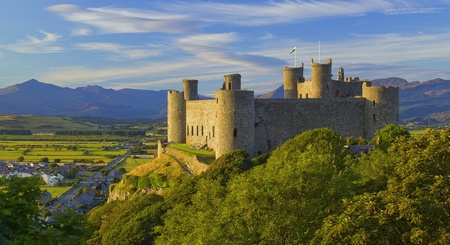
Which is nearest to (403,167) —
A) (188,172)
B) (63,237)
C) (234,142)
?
(63,237)

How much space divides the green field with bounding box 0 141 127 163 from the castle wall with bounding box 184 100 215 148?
8589cm

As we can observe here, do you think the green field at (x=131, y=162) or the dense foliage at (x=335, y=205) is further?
the green field at (x=131, y=162)

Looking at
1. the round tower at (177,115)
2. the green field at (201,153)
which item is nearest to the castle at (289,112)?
the green field at (201,153)

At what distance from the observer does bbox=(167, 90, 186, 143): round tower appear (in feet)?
181

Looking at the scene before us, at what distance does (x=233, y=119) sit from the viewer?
44.6m

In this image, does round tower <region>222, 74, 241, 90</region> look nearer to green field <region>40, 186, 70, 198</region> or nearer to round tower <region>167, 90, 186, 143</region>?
round tower <region>167, 90, 186, 143</region>

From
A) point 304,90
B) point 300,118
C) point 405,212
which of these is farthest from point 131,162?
point 405,212

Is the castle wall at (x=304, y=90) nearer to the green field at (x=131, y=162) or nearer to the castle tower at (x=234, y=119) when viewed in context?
the castle tower at (x=234, y=119)

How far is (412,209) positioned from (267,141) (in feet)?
93.8

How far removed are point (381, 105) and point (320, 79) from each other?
5455 mm

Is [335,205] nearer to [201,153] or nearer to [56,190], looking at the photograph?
[201,153]

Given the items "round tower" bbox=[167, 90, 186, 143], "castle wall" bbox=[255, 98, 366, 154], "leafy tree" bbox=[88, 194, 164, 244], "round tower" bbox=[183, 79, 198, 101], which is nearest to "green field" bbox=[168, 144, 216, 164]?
"round tower" bbox=[167, 90, 186, 143]

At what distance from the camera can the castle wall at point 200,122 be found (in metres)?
50.1

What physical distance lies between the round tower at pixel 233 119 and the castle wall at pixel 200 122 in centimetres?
435
